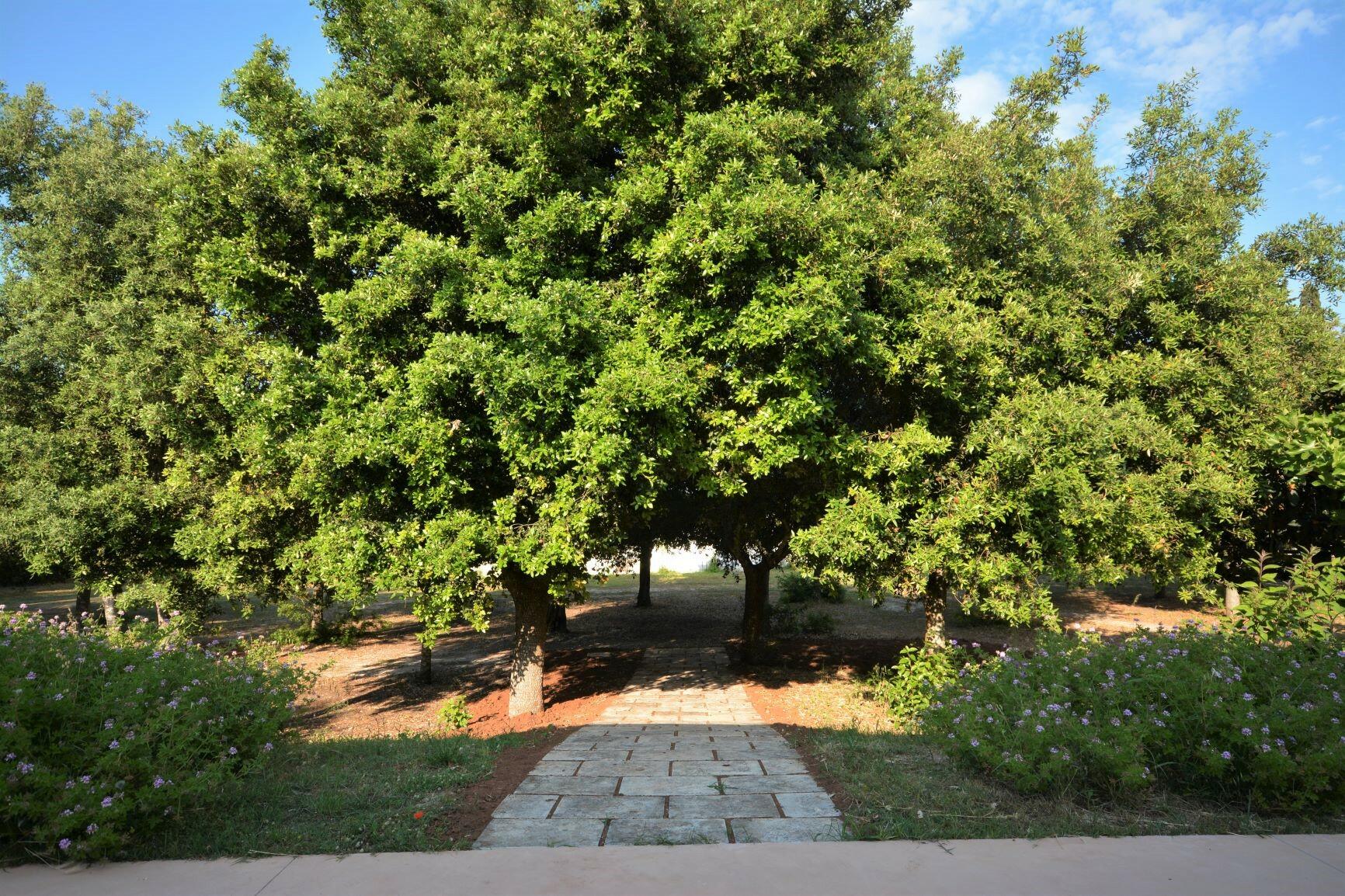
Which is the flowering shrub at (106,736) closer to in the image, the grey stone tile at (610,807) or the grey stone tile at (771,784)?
the grey stone tile at (610,807)

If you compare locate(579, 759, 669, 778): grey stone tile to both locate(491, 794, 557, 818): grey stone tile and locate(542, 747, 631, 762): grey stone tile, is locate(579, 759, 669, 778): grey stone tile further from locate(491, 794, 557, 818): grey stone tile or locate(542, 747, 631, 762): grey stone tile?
locate(491, 794, 557, 818): grey stone tile

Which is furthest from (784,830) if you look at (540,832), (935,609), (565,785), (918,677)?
(935,609)

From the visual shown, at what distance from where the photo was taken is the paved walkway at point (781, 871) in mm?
3504

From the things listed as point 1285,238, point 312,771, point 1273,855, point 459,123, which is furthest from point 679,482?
point 1285,238

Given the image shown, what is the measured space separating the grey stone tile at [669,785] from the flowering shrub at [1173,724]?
1876mm

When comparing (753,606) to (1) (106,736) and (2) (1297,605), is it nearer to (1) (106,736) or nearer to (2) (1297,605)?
(2) (1297,605)

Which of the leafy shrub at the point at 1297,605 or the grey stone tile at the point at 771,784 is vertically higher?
the leafy shrub at the point at 1297,605

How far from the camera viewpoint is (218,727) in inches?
201

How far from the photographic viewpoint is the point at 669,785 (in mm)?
5441

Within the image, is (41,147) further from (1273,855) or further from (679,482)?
(1273,855)

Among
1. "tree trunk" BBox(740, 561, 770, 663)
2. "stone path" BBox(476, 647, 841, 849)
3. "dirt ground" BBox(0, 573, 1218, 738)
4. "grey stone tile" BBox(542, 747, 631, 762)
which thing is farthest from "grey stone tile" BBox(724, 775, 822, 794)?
"tree trunk" BBox(740, 561, 770, 663)

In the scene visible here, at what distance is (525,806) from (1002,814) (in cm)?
308

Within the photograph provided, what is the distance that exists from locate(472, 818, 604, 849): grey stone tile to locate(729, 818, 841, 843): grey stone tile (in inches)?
34.5

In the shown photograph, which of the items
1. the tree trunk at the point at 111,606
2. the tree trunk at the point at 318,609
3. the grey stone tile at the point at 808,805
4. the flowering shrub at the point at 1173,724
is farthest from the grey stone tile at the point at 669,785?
the tree trunk at the point at 111,606
